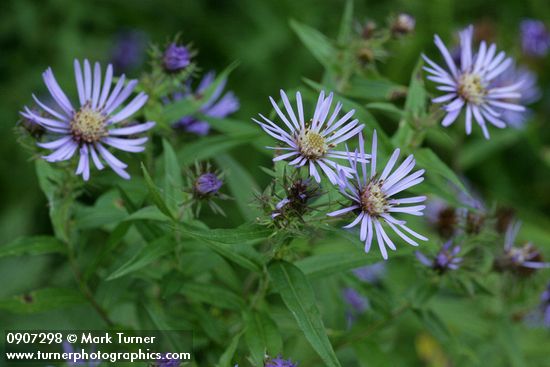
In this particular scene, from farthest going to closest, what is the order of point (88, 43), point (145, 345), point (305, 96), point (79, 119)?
point (88, 43)
point (305, 96)
point (145, 345)
point (79, 119)

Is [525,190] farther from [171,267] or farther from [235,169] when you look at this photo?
[171,267]

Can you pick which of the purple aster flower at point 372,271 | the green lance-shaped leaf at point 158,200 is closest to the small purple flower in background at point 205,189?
the green lance-shaped leaf at point 158,200

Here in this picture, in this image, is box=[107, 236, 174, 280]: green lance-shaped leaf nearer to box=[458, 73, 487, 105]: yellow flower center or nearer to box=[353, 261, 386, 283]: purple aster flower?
box=[458, 73, 487, 105]: yellow flower center

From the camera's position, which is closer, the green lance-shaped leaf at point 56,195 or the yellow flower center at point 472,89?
the green lance-shaped leaf at point 56,195

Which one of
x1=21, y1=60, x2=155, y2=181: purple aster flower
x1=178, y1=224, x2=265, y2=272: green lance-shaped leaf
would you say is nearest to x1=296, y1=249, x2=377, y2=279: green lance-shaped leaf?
x1=178, y1=224, x2=265, y2=272: green lance-shaped leaf

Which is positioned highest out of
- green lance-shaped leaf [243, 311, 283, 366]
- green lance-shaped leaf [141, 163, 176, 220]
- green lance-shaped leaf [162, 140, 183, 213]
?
green lance-shaped leaf [162, 140, 183, 213]

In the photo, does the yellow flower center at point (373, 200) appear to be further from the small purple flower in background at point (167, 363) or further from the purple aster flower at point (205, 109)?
the purple aster flower at point (205, 109)

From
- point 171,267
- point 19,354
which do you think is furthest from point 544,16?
point 19,354
